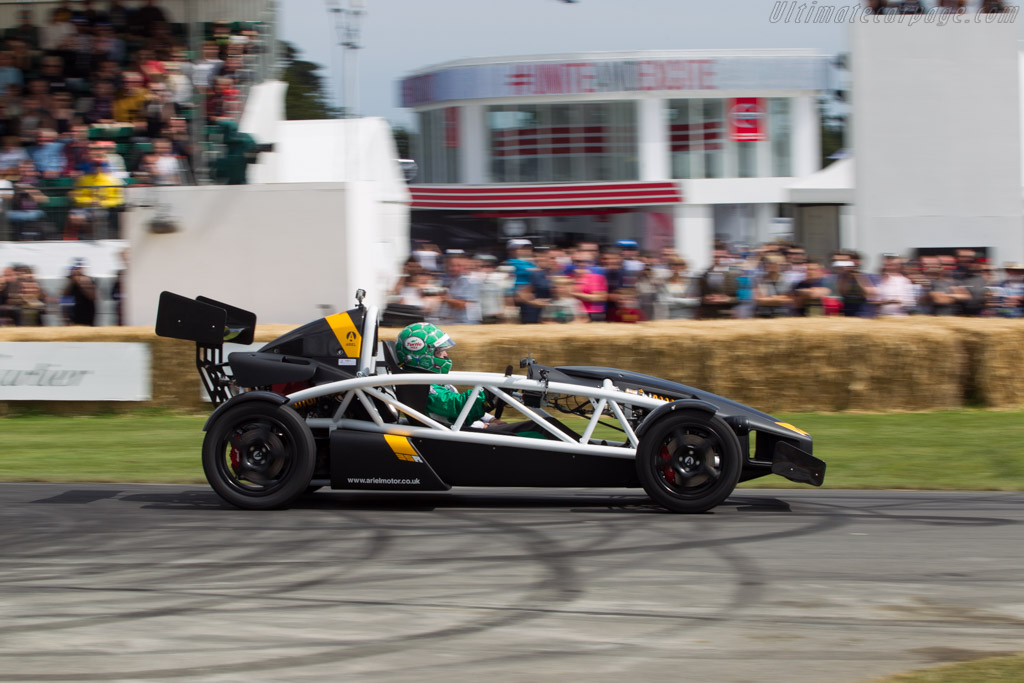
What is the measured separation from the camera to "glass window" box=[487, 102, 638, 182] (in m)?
32.5

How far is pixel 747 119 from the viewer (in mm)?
32250

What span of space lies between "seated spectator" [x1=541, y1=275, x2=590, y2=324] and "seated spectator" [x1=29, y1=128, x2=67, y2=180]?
684 centimetres

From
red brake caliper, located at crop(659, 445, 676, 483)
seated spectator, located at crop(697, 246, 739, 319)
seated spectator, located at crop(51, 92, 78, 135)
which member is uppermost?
seated spectator, located at crop(51, 92, 78, 135)

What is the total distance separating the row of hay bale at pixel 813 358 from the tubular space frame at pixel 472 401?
4.34 metres

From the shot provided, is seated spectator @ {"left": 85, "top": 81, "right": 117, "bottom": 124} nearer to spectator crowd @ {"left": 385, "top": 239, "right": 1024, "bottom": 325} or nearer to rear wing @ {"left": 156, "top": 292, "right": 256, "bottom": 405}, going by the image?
spectator crowd @ {"left": 385, "top": 239, "right": 1024, "bottom": 325}

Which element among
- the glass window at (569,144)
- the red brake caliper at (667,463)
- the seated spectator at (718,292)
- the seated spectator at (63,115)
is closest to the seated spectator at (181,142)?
the seated spectator at (63,115)

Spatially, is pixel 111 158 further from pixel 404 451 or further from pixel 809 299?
pixel 404 451

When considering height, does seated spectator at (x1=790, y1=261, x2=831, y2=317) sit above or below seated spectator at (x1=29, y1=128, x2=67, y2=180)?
below

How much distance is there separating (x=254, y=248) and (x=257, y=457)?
23.9 feet

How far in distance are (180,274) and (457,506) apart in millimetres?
7912

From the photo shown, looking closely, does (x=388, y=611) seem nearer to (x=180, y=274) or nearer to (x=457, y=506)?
(x=457, y=506)

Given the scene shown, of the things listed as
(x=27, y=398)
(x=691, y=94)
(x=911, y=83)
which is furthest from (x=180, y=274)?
(x=691, y=94)

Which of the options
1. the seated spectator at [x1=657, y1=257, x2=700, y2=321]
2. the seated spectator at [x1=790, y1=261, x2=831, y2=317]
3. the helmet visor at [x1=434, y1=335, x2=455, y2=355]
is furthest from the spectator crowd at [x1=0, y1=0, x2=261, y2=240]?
the helmet visor at [x1=434, y1=335, x2=455, y2=355]

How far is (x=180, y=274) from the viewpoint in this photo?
44.5 ft
